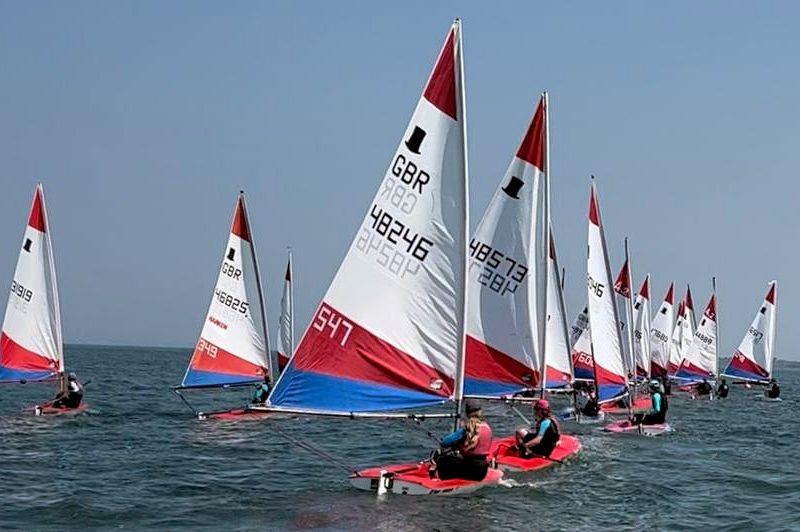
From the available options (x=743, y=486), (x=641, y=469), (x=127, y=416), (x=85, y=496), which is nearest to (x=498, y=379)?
(x=641, y=469)

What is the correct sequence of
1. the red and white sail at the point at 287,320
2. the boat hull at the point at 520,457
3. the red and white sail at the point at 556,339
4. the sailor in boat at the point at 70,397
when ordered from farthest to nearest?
the red and white sail at the point at 287,320 → the sailor in boat at the point at 70,397 → the red and white sail at the point at 556,339 → the boat hull at the point at 520,457

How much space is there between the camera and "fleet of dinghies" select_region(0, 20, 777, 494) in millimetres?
15570

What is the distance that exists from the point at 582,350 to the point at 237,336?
17.6m

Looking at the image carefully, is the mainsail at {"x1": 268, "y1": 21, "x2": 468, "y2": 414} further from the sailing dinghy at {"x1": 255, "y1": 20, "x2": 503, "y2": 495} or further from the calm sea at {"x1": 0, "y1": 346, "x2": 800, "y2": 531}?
the calm sea at {"x1": 0, "y1": 346, "x2": 800, "y2": 531}

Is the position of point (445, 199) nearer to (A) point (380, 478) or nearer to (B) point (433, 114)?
(B) point (433, 114)

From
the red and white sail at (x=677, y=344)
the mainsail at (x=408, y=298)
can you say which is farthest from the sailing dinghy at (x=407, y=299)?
the red and white sail at (x=677, y=344)

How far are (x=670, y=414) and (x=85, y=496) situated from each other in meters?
28.2

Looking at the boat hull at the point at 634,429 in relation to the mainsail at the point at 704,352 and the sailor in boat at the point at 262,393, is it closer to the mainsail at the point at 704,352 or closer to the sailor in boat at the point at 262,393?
the sailor in boat at the point at 262,393

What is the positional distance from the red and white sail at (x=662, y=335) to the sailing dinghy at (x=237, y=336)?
33823mm

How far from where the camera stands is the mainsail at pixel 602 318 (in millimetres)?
30406

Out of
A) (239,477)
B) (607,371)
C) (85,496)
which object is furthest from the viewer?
(607,371)

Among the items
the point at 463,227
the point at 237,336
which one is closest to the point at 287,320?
the point at 237,336

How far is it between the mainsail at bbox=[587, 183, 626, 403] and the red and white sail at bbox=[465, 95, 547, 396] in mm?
8901

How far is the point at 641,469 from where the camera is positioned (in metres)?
22.6
